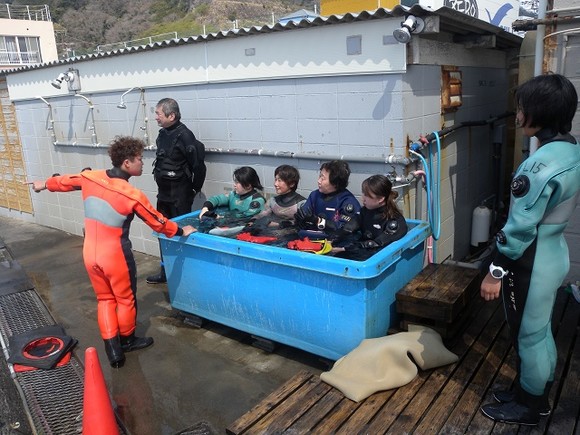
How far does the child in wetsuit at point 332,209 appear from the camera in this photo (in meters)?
3.92

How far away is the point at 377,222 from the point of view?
148 inches

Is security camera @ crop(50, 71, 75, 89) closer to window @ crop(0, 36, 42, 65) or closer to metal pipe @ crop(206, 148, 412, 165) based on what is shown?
metal pipe @ crop(206, 148, 412, 165)

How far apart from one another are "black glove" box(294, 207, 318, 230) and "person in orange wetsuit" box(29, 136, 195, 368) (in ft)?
3.22

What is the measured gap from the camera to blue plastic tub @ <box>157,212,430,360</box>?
131 inches

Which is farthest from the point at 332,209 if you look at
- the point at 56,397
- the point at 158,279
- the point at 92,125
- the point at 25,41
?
the point at 25,41

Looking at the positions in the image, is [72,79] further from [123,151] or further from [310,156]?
[310,156]

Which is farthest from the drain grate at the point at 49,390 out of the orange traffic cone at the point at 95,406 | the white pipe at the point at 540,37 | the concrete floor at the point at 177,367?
the white pipe at the point at 540,37

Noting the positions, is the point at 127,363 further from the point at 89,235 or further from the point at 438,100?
the point at 438,100

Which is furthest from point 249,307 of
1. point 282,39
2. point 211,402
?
point 282,39

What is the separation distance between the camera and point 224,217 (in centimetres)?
482

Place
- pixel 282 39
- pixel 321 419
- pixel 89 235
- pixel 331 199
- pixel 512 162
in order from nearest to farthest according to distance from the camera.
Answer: pixel 321 419 → pixel 89 235 → pixel 331 199 → pixel 282 39 → pixel 512 162

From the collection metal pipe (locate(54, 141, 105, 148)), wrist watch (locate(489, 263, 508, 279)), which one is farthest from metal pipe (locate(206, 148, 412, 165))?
metal pipe (locate(54, 141, 105, 148))

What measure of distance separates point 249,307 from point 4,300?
3.16m

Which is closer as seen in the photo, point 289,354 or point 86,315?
point 289,354
